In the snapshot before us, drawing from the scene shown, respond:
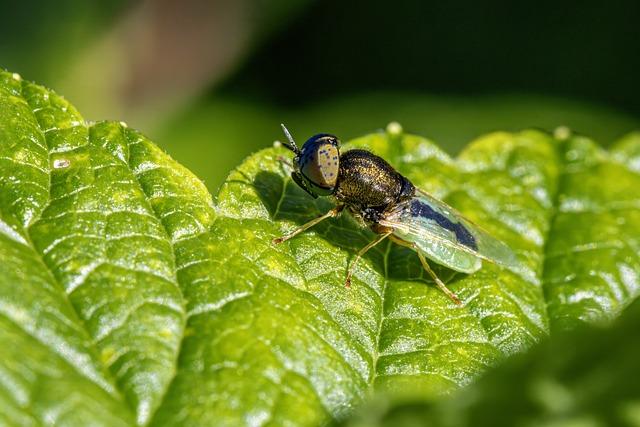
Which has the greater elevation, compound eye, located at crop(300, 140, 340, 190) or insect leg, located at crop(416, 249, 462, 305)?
compound eye, located at crop(300, 140, 340, 190)

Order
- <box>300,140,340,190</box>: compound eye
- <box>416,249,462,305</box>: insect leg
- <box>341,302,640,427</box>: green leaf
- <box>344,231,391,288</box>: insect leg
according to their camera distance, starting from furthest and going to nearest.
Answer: <box>300,140,340,190</box>: compound eye, <box>416,249,462,305</box>: insect leg, <box>344,231,391,288</box>: insect leg, <box>341,302,640,427</box>: green leaf

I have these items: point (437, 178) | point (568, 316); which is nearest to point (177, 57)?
point (437, 178)

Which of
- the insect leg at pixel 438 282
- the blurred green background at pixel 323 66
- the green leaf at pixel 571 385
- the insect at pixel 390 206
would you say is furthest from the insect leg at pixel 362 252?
the blurred green background at pixel 323 66

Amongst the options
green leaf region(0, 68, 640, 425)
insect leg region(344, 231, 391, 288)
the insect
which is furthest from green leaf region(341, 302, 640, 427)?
the insect

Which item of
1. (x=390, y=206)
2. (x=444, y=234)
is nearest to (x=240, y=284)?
(x=390, y=206)

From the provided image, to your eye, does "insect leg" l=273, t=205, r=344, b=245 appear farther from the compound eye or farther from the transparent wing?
the transparent wing

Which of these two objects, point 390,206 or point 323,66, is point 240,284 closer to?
point 390,206

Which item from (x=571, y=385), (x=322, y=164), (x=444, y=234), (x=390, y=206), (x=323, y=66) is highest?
(x=323, y=66)
